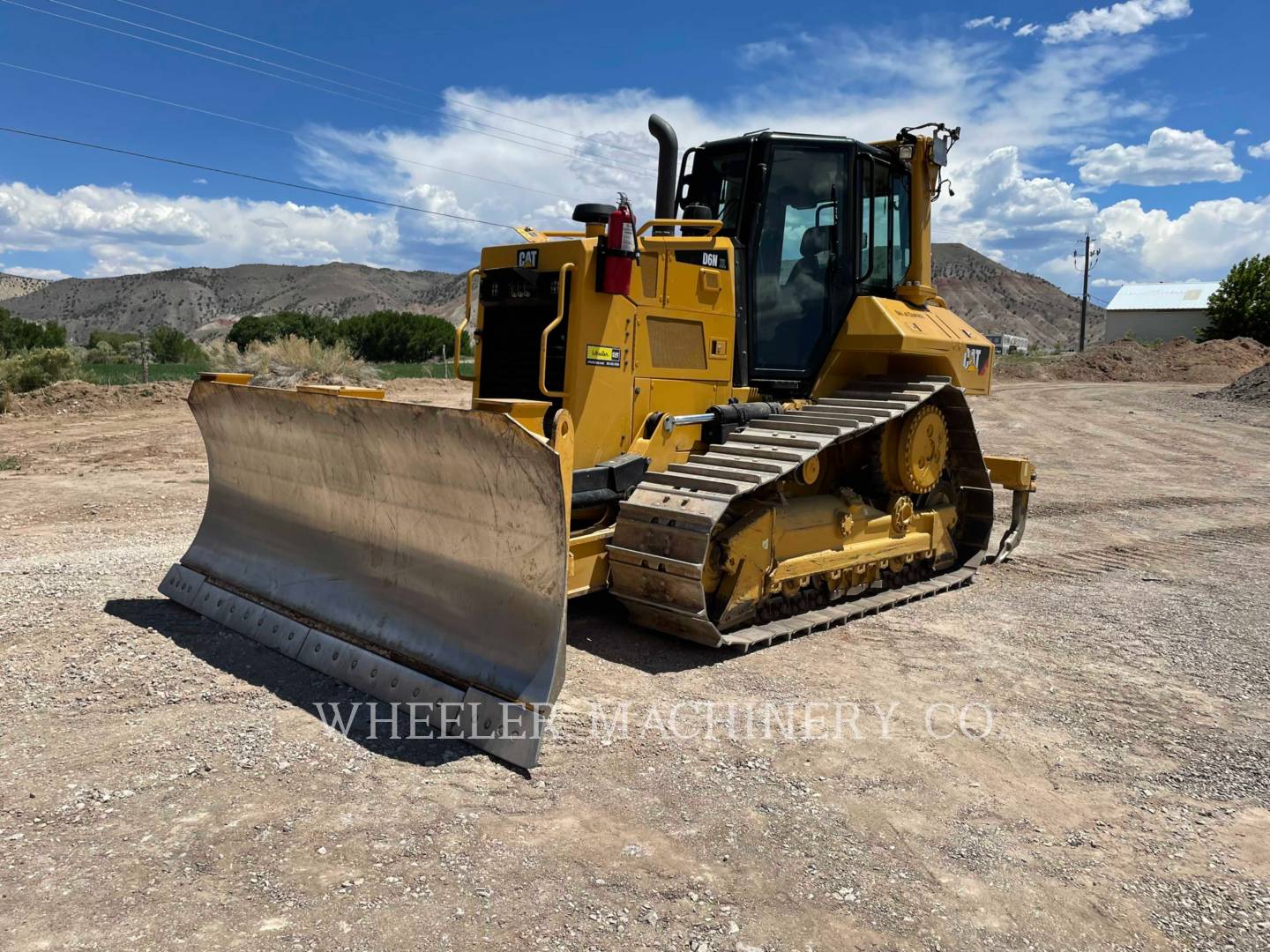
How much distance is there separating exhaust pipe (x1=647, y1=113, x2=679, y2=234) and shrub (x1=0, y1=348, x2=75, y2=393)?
692 inches

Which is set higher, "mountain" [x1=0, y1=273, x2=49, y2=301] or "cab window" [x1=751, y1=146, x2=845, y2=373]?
"mountain" [x1=0, y1=273, x2=49, y2=301]

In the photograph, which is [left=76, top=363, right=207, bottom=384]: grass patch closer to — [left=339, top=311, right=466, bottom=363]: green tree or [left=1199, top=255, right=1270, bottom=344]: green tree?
[left=339, top=311, right=466, bottom=363]: green tree

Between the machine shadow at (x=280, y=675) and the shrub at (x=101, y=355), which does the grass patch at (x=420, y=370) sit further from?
the machine shadow at (x=280, y=675)

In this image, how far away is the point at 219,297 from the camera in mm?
88250

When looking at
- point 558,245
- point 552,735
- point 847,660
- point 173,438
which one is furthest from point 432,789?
point 173,438

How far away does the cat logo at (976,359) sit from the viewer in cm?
765

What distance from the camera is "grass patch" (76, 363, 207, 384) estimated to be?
888 inches

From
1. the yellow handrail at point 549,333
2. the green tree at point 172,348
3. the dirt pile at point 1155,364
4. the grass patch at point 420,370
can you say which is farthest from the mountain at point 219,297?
the yellow handrail at point 549,333

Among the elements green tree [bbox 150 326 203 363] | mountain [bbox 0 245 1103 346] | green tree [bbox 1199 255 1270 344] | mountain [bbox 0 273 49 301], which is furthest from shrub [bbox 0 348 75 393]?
mountain [bbox 0 273 49 301]

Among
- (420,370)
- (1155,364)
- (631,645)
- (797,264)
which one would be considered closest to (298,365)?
(420,370)

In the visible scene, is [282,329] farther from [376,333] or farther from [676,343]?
[676,343]

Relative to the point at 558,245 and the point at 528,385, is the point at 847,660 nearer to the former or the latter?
the point at 528,385

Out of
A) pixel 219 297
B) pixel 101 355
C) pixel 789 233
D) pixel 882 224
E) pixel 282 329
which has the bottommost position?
pixel 101 355

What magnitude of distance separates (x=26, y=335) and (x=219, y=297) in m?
57.6
